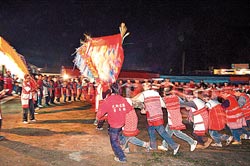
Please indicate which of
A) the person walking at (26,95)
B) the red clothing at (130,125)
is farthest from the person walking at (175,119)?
the person walking at (26,95)

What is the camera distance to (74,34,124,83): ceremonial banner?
8.09 m

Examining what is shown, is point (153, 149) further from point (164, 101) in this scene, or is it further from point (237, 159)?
point (237, 159)

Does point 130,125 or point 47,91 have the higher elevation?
point 47,91

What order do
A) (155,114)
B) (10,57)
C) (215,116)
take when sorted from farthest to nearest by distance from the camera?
1. (10,57)
2. (215,116)
3. (155,114)

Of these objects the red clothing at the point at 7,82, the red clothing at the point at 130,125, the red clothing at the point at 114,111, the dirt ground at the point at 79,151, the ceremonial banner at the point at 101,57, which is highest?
the ceremonial banner at the point at 101,57

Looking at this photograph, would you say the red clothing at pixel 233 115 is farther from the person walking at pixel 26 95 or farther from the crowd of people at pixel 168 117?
the person walking at pixel 26 95

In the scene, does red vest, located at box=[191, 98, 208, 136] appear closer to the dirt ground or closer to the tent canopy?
the dirt ground

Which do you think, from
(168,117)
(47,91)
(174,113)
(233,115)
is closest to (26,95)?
(47,91)

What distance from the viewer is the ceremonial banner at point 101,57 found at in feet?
26.6

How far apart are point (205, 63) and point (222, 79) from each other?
19.5 meters

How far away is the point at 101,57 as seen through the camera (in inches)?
337

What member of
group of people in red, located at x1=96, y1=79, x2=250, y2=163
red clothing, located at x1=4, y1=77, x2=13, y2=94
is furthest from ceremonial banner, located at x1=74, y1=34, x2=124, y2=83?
red clothing, located at x1=4, y1=77, x2=13, y2=94

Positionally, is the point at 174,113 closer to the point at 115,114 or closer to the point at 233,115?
the point at 115,114

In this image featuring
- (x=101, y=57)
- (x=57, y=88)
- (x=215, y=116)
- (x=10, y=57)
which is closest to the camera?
(x=215, y=116)
